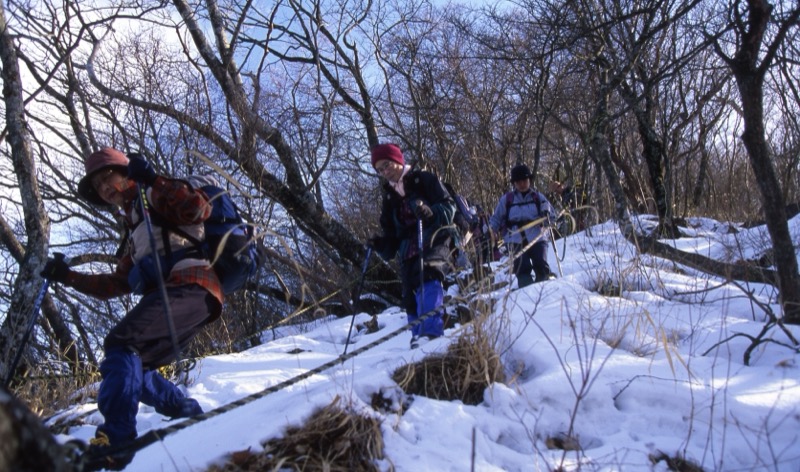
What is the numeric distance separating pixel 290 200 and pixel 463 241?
17.1ft

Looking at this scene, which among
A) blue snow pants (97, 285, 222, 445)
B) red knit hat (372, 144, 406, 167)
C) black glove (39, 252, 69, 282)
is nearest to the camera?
blue snow pants (97, 285, 222, 445)

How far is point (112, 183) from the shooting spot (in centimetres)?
273

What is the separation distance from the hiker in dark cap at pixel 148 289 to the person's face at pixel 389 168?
1.69 m

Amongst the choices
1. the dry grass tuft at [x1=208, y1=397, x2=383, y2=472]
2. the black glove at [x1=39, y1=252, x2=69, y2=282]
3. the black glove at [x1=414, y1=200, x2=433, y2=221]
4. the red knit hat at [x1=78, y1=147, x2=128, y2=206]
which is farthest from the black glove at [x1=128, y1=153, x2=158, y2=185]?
the black glove at [x1=414, y1=200, x2=433, y2=221]

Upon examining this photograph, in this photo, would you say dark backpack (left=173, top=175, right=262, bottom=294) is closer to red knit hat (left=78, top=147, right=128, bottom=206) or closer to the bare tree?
red knit hat (left=78, top=147, right=128, bottom=206)

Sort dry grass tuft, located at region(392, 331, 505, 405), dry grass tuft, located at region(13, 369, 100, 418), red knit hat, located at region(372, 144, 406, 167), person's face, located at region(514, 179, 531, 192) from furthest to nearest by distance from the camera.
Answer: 1. person's face, located at region(514, 179, 531, 192)
2. red knit hat, located at region(372, 144, 406, 167)
3. dry grass tuft, located at region(13, 369, 100, 418)
4. dry grass tuft, located at region(392, 331, 505, 405)

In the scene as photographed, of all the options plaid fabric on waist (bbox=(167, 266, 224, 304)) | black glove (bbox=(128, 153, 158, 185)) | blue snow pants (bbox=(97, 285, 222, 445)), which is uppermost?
black glove (bbox=(128, 153, 158, 185))

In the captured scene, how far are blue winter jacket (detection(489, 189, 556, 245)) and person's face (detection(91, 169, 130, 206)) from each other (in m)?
3.83

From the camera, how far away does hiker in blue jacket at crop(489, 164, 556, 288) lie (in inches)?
224

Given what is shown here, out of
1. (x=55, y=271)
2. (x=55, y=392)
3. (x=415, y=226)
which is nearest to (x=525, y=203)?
(x=415, y=226)

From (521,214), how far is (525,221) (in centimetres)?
9

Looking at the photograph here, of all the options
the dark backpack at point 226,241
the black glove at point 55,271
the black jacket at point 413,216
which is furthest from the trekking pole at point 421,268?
the black glove at point 55,271

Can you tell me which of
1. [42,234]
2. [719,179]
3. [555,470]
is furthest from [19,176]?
[719,179]

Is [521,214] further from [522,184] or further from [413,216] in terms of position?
[413,216]
